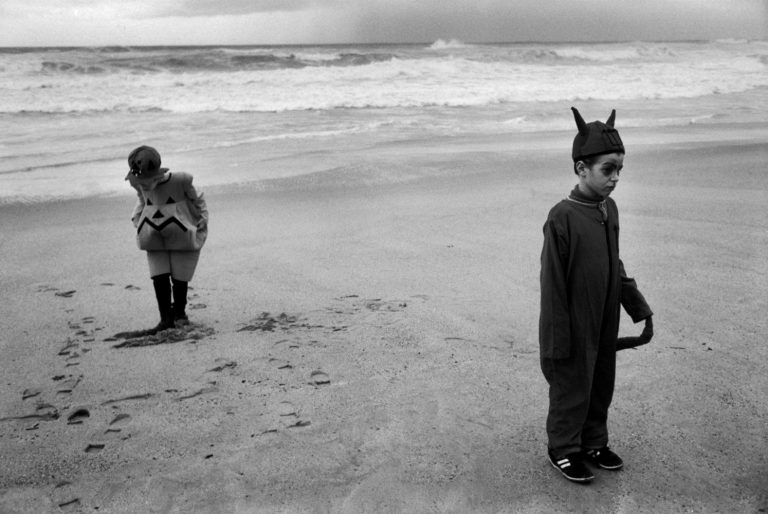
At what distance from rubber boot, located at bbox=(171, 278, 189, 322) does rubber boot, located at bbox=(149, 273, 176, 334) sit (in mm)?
78

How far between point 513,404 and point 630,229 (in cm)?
381

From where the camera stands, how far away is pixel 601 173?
2943 mm

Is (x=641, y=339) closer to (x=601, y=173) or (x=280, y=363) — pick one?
(x=601, y=173)

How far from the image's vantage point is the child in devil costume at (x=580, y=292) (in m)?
2.95

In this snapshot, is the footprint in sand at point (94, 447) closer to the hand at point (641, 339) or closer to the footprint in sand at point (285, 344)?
the footprint in sand at point (285, 344)

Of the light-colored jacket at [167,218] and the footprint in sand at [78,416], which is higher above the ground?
the light-colored jacket at [167,218]

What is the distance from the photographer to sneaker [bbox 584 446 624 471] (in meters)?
3.14

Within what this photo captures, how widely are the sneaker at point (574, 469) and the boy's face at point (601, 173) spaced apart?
1.09m

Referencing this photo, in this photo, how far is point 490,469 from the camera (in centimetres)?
316

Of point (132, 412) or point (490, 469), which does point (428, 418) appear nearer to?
point (490, 469)

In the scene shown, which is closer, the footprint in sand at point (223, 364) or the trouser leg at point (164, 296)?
the footprint in sand at point (223, 364)

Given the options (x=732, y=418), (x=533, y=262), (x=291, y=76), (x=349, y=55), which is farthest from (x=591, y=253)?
(x=349, y=55)

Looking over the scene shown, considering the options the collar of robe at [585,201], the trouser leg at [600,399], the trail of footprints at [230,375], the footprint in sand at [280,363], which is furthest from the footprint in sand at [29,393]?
the collar of robe at [585,201]

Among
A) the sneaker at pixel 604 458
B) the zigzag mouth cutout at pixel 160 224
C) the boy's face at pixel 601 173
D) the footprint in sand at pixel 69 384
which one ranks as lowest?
the sneaker at pixel 604 458
